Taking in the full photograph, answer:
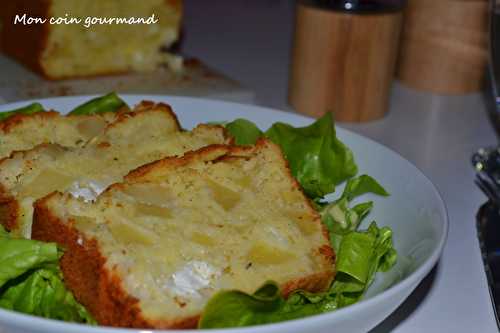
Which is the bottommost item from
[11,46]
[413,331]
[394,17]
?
[413,331]

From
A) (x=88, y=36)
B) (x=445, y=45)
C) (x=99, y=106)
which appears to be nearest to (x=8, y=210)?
(x=99, y=106)

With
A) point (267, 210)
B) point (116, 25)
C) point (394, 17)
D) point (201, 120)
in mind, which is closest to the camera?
point (267, 210)

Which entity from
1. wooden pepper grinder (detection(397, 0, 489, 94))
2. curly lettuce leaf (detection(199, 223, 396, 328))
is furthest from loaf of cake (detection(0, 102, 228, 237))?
wooden pepper grinder (detection(397, 0, 489, 94))

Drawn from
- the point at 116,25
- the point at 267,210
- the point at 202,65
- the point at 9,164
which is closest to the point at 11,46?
the point at 116,25

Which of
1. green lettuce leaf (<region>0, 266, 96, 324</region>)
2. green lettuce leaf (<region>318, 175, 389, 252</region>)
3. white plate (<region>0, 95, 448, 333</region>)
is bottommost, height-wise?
green lettuce leaf (<region>0, 266, 96, 324</region>)

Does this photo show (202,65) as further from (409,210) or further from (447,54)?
(409,210)

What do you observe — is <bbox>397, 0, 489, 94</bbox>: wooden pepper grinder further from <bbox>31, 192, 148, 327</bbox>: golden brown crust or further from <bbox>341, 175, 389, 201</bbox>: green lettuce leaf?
<bbox>31, 192, 148, 327</bbox>: golden brown crust
